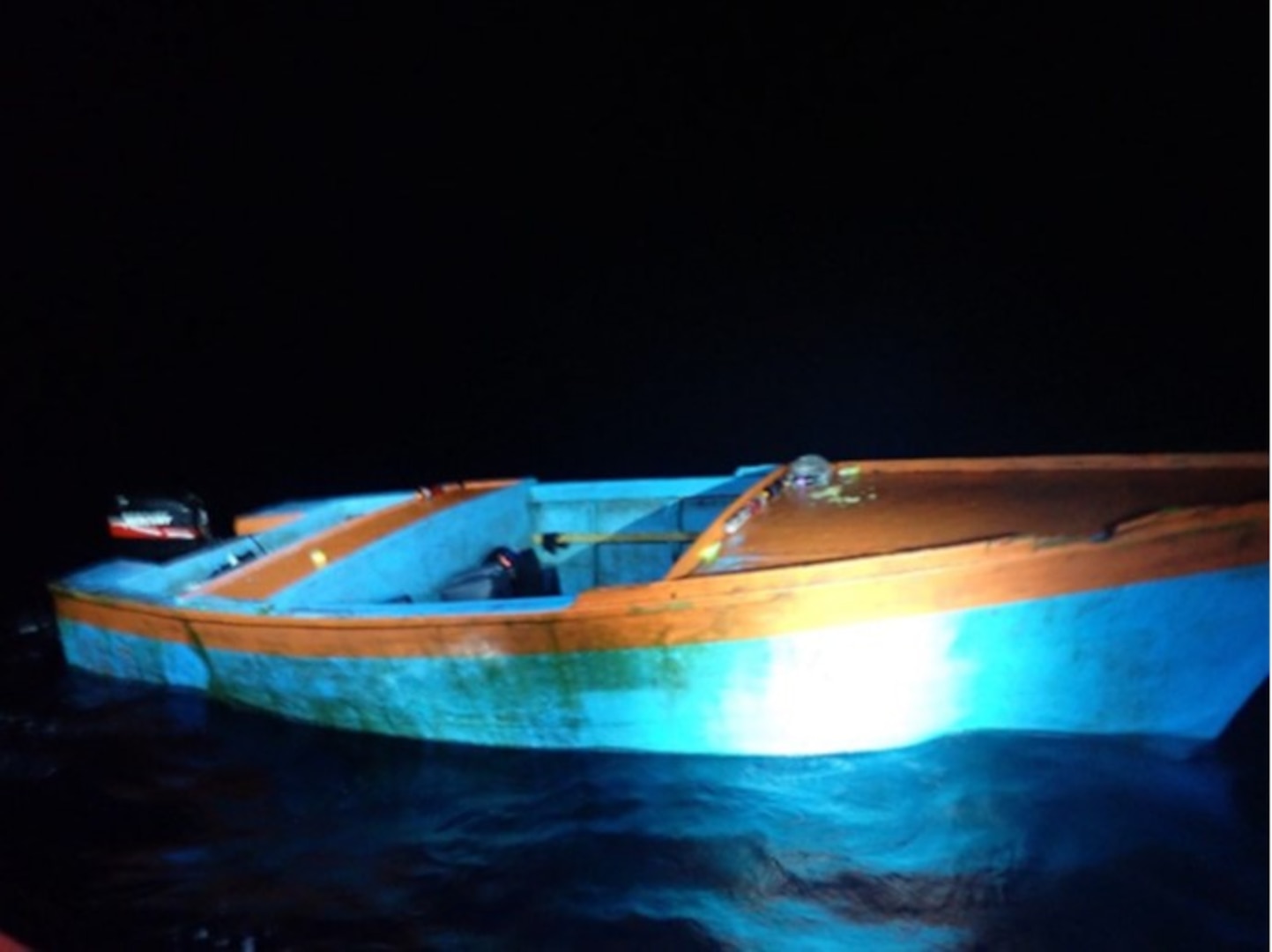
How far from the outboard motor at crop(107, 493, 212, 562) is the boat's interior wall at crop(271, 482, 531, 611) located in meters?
1.77

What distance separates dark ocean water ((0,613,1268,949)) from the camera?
2955 mm

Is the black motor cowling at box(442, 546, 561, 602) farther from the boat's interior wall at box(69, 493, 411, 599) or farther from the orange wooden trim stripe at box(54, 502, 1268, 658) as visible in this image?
the boat's interior wall at box(69, 493, 411, 599)

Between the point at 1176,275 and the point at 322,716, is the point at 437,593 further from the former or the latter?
the point at 1176,275

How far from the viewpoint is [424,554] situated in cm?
573

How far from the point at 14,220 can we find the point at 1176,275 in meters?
64.8

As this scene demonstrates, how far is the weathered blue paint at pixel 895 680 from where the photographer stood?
3219mm

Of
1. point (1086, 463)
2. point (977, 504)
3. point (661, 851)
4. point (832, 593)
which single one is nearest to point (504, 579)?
point (661, 851)

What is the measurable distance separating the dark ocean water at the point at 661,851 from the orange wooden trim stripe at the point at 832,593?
32.1 inches

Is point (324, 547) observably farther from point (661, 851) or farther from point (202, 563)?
point (661, 851)

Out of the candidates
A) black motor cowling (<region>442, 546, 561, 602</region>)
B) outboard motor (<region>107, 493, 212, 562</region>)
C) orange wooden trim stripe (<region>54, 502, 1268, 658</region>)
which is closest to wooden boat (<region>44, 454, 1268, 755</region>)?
orange wooden trim stripe (<region>54, 502, 1268, 658</region>)

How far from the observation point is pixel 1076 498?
3.81 m

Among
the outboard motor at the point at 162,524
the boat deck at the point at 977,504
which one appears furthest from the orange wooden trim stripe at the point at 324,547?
the boat deck at the point at 977,504

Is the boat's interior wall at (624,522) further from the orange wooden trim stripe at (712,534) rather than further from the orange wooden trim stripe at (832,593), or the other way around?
the orange wooden trim stripe at (832,593)

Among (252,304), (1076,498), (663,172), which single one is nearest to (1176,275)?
(1076,498)
